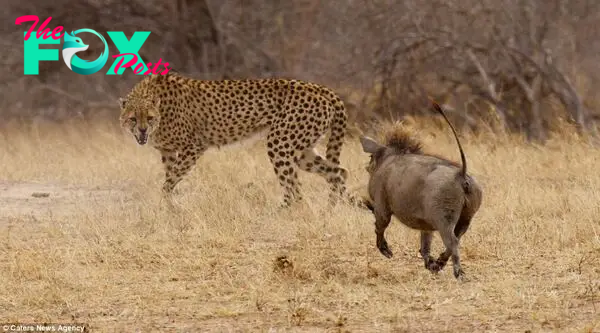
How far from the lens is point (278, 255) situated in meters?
7.33

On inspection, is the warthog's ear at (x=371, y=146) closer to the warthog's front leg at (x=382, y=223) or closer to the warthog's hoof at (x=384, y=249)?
the warthog's front leg at (x=382, y=223)

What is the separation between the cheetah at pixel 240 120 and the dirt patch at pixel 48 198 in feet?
2.07

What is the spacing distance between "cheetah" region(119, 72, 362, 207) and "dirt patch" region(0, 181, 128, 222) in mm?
630

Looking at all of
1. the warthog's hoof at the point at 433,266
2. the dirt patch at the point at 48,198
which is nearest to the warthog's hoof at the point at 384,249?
the warthog's hoof at the point at 433,266

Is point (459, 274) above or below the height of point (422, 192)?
below

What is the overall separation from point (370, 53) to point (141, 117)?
18.8ft

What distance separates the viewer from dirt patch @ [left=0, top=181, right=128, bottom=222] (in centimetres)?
969

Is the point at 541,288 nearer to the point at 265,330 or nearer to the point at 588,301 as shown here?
the point at 588,301

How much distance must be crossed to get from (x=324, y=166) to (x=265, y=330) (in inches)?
183

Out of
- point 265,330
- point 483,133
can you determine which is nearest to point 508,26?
point 483,133

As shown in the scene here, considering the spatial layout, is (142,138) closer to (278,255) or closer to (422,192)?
(278,255)

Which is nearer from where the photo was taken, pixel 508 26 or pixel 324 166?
pixel 324 166

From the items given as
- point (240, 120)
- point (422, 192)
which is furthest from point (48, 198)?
point (422, 192)

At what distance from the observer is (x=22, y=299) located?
20.4ft
